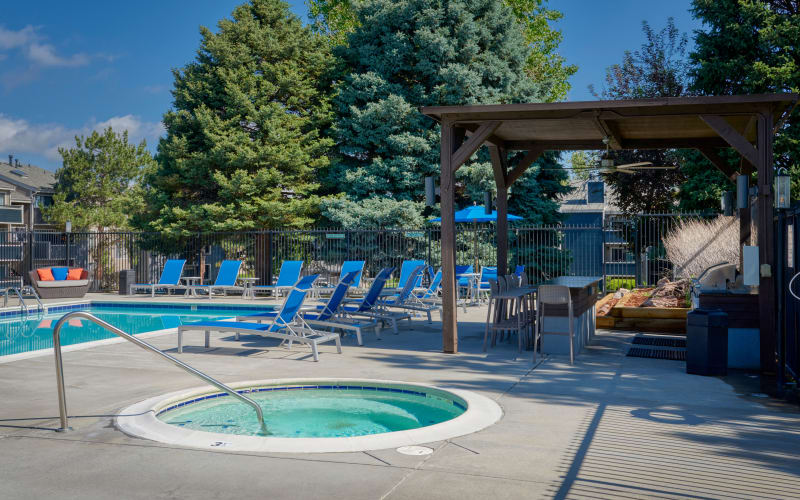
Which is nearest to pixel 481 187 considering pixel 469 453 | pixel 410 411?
pixel 410 411

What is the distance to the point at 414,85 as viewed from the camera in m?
23.0

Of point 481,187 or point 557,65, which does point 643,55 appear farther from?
point 481,187

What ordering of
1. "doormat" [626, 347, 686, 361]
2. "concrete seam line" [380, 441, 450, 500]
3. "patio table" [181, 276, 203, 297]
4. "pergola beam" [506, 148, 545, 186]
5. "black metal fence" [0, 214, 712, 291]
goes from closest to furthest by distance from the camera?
1. "concrete seam line" [380, 441, 450, 500]
2. "doormat" [626, 347, 686, 361]
3. "pergola beam" [506, 148, 545, 186]
4. "patio table" [181, 276, 203, 297]
5. "black metal fence" [0, 214, 712, 291]

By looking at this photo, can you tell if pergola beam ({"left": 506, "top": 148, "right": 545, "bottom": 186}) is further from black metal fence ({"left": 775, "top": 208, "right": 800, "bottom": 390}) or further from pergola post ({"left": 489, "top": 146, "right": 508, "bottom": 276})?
black metal fence ({"left": 775, "top": 208, "right": 800, "bottom": 390})

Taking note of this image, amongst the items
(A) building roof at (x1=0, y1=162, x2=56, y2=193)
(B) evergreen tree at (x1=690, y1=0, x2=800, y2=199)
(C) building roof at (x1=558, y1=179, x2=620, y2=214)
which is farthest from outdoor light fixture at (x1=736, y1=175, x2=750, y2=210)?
(A) building roof at (x1=0, y1=162, x2=56, y2=193)

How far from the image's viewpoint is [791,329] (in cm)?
732

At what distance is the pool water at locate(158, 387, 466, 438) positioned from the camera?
5387 mm

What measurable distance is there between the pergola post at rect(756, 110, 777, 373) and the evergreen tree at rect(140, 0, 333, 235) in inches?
631

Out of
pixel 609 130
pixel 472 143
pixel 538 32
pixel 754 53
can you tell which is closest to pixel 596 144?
pixel 609 130

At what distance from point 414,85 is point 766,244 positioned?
55.3ft

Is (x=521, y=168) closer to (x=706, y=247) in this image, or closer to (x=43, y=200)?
(x=706, y=247)

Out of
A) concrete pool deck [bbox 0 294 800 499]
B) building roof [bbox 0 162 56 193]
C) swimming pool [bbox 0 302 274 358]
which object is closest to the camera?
concrete pool deck [bbox 0 294 800 499]

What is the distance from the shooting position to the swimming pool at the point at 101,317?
1080cm

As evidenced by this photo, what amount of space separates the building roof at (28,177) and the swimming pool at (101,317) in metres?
28.1
